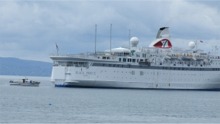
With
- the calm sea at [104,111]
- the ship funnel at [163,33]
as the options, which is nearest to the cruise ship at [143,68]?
the ship funnel at [163,33]

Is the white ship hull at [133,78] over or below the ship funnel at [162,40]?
below

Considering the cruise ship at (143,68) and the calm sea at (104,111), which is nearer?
the calm sea at (104,111)

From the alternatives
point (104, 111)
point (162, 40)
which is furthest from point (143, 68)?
point (104, 111)

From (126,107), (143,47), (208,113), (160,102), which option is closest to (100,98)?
(160,102)

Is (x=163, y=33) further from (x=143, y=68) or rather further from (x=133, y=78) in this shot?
(x=133, y=78)

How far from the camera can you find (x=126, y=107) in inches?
2744

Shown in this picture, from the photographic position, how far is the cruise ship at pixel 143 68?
339 feet

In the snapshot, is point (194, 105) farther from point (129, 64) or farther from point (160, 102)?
point (129, 64)

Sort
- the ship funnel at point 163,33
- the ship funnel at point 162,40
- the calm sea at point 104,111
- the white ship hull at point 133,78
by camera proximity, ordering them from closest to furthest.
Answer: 1. the calm sea at point 104,111
2. the white ship hull at point 133,78
3. the ship funnel at point 162,40
4. the ship funnel at point 163,33

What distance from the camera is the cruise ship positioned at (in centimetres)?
10344

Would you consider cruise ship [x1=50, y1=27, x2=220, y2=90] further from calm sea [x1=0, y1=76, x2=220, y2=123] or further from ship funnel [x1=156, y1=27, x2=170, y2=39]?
calm sea [x1=0, y1=76, x2=220, y2=123]

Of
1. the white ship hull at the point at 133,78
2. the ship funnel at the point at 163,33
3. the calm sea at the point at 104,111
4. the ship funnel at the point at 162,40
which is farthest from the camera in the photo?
the ship funnel at the point at 163,33

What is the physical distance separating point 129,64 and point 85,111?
44.4 metres

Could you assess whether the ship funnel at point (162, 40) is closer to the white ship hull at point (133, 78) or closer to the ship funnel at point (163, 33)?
the ship funnel at point (163, 33)
